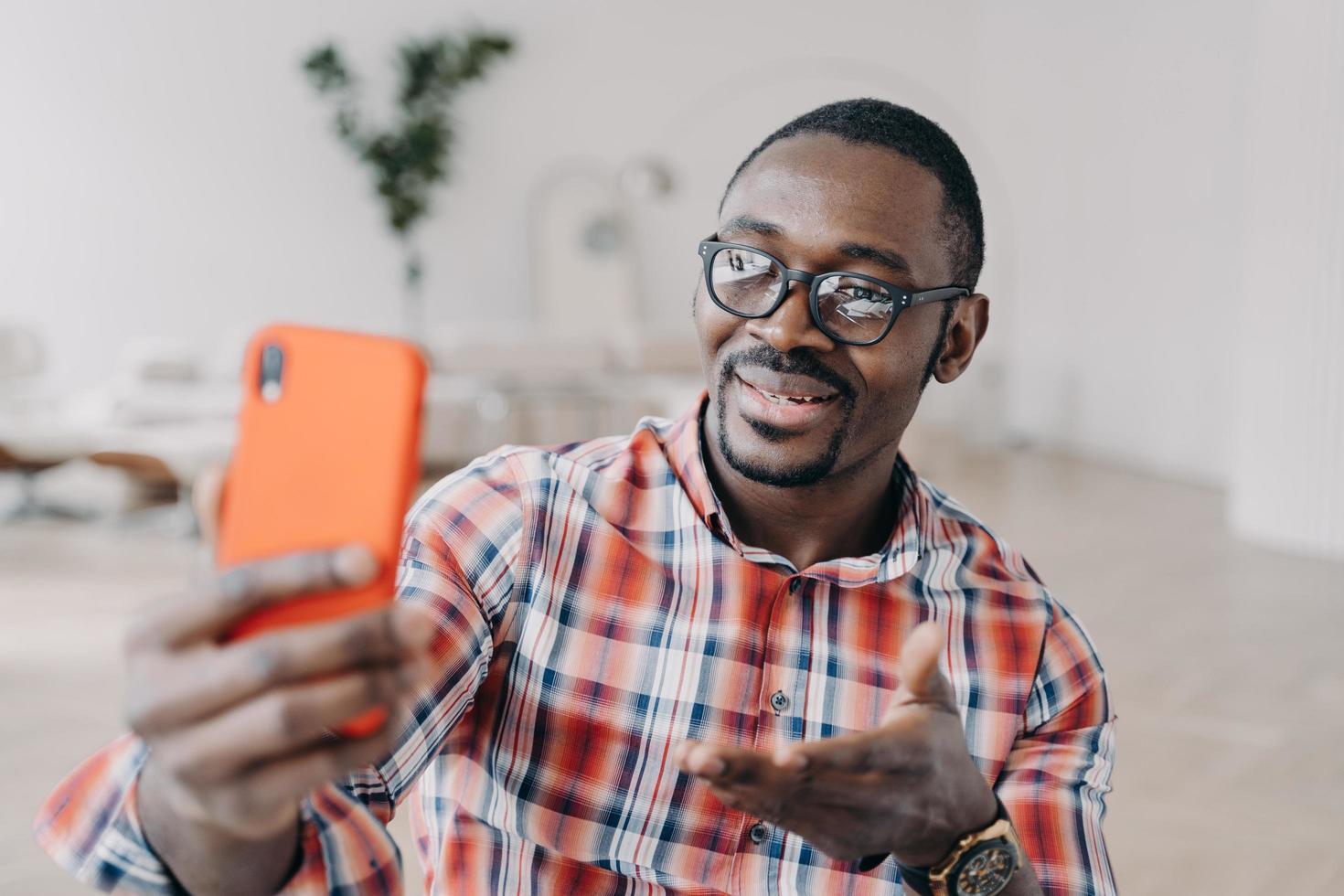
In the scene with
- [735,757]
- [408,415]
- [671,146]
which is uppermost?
[671,146]

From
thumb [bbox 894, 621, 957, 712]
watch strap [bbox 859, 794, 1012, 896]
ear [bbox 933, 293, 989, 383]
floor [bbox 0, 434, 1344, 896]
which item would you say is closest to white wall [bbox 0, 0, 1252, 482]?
floor [bbox 0, 434, 1344, 896]

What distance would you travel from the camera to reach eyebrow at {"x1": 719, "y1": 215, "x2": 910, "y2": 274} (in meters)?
1.19

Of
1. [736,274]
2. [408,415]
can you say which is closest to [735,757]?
[408,415]

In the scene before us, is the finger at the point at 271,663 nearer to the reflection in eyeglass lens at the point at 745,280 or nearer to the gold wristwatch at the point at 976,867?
the gold wristwatch at the point at 976,867

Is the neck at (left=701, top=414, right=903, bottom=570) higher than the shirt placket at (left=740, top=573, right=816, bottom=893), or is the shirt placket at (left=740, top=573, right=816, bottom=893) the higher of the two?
the neck at (left=701, top=414, right=903, bottom=570)

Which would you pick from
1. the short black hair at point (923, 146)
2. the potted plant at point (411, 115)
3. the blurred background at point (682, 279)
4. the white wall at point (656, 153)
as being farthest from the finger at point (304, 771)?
the potted plant at point (411, 115)

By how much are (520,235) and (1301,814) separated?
7710 millimetres

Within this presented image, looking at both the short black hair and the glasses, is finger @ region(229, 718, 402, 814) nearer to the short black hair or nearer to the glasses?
the glasses

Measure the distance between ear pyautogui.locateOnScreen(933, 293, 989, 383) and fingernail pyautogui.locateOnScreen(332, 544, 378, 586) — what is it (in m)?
0.92

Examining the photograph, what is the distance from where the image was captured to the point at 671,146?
9.88 metres

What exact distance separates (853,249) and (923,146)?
0.17m

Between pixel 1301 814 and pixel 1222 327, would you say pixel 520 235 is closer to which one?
pixel 1222 327

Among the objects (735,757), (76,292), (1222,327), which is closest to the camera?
(735,757)

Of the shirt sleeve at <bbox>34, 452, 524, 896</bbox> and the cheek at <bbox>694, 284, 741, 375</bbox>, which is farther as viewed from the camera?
the cheek at <bbox>694, 284, 741, 375</bbox>
